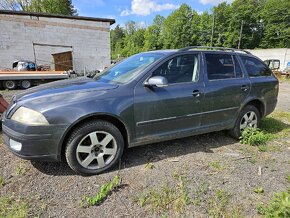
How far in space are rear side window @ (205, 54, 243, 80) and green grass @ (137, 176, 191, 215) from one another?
1.95m

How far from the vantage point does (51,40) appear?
57.7 feet

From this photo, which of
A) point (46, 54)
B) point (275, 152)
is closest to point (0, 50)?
point (46, 54)

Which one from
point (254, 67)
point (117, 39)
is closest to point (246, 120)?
point (254, 67)

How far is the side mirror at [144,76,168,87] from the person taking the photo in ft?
10.3

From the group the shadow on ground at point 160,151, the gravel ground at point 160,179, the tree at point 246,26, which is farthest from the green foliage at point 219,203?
the tree at point 246,26

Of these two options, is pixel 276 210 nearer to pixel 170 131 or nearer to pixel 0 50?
pixel 170 131

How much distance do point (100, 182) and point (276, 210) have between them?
196cm

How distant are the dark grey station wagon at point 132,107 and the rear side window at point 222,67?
0.04 feet

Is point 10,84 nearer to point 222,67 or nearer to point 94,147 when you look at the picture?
point 94,147

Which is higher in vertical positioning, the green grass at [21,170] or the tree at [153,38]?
the tree at [153,38]

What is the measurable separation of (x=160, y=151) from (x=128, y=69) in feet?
4.72

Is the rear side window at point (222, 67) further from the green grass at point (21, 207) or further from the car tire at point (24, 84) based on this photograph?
the car tire at point (24, 84)

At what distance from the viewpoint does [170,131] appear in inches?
141

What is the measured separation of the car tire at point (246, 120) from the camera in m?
4.39
